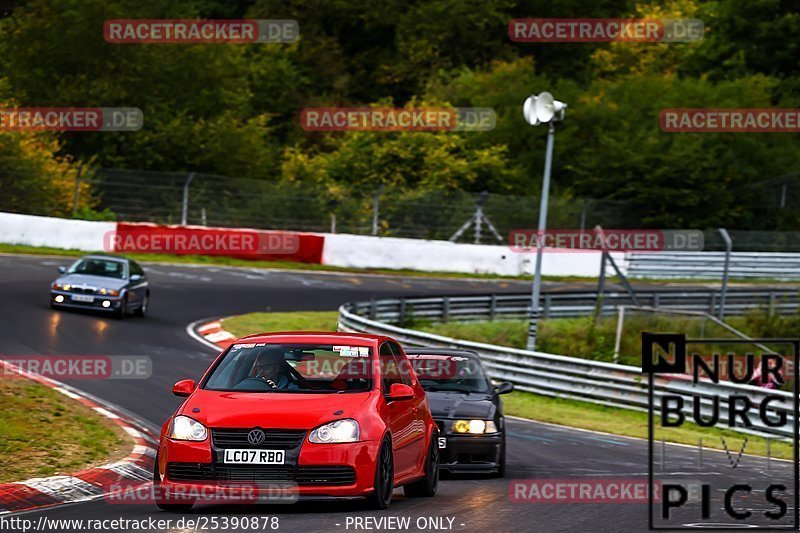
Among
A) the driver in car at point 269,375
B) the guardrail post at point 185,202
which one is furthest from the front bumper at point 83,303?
the driver in car at point 269,375

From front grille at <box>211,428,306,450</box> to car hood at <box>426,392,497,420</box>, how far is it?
4.55 metres

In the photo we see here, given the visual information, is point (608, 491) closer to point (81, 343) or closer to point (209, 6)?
point (81, 343)

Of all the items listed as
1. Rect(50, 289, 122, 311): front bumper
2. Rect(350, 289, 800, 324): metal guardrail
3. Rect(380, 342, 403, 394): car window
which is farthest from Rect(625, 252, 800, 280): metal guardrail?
Rect(380, 342, 403, 394): car window

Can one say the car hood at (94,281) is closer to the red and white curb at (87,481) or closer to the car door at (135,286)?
the car door at (135,286)

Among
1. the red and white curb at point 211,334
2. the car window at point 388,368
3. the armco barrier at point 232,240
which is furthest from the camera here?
the armco barrier at point 232,240

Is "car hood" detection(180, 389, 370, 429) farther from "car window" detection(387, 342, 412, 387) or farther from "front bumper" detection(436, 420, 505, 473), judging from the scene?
"front bumper" detection(436, 420, 505, 473)

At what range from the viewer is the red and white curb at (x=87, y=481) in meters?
10.4

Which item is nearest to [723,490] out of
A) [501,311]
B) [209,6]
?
[501,311]

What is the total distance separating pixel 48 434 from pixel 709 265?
3521cm

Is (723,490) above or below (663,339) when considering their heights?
below

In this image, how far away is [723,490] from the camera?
12.7 m

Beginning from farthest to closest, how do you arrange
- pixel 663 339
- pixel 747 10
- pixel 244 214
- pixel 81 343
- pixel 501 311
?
1. pixel 747 10
2. pixel 244 214
3. pixel 501 311
4. pixel 81 343
5. pixel 663 339

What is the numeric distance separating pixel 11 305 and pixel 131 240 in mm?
13872

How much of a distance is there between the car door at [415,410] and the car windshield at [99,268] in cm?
1752
